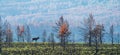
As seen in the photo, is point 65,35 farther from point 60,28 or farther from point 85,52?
point 85,52

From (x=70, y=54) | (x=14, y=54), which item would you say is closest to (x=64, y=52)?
(x=70, y=54)

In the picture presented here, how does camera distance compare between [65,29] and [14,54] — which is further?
[65,29]

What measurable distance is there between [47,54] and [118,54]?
17137 mm

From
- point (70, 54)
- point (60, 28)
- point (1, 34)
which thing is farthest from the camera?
point (60, 28)

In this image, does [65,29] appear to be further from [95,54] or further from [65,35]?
[95,54]

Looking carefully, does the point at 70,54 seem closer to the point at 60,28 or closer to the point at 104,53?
the point at 104,53

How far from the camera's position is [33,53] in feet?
347

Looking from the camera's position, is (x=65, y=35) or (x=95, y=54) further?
(x=65, y=35)

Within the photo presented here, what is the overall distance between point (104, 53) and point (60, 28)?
20781 mm

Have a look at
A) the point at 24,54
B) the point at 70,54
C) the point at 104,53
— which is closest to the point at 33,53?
the point at 24,54

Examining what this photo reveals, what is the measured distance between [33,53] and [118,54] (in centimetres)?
2080

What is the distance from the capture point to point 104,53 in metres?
107

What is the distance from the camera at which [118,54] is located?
10344 centimetres

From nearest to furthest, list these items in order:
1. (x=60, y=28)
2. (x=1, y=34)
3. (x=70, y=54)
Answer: (x=70, y=54), (x=1, y=34), (x=60, y=28)
